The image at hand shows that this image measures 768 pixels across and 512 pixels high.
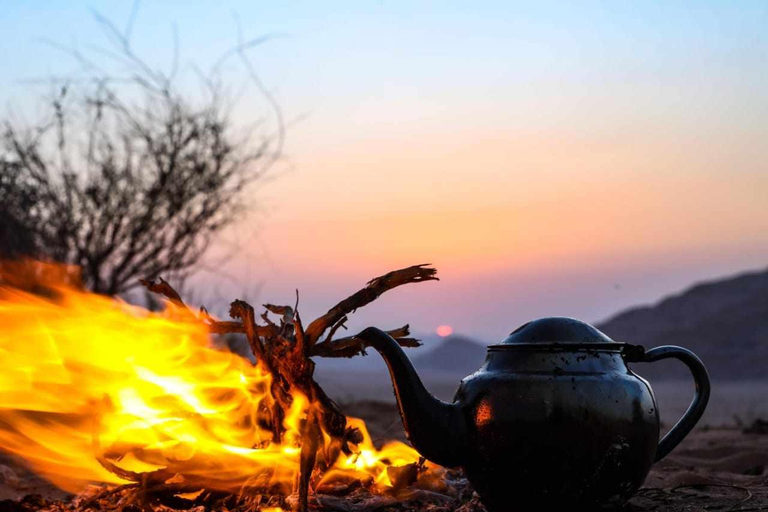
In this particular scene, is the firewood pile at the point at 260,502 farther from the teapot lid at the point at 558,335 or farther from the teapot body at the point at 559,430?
the teapot lid at the point at 558,335

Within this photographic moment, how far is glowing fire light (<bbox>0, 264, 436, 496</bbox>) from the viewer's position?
356 centimetres

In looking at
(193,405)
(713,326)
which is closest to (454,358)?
(713,326)

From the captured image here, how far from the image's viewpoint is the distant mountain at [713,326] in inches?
1076

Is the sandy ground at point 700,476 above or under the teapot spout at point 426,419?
under

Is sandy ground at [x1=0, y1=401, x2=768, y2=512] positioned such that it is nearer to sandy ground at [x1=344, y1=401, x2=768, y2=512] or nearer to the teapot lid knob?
sandy ground at [x1=344, y1=401, x2=768, y2=512]

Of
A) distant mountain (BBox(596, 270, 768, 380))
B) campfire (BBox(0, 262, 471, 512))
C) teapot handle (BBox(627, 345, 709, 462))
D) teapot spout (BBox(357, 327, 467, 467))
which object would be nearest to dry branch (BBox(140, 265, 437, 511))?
campfire (BBox(0, 262, 471, 512))

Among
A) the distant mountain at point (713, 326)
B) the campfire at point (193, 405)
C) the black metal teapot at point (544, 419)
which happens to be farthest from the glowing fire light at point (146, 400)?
the distant mountain at point (713, 326)

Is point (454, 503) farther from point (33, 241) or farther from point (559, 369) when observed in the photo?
point (33, 241)

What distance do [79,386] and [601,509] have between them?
7.54 feet

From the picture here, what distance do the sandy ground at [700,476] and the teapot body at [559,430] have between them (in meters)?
0.60

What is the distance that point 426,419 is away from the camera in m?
3.05

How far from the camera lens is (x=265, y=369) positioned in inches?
140

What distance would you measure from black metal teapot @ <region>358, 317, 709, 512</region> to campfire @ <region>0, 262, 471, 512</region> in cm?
50

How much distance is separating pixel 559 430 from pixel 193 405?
1.68 metres
